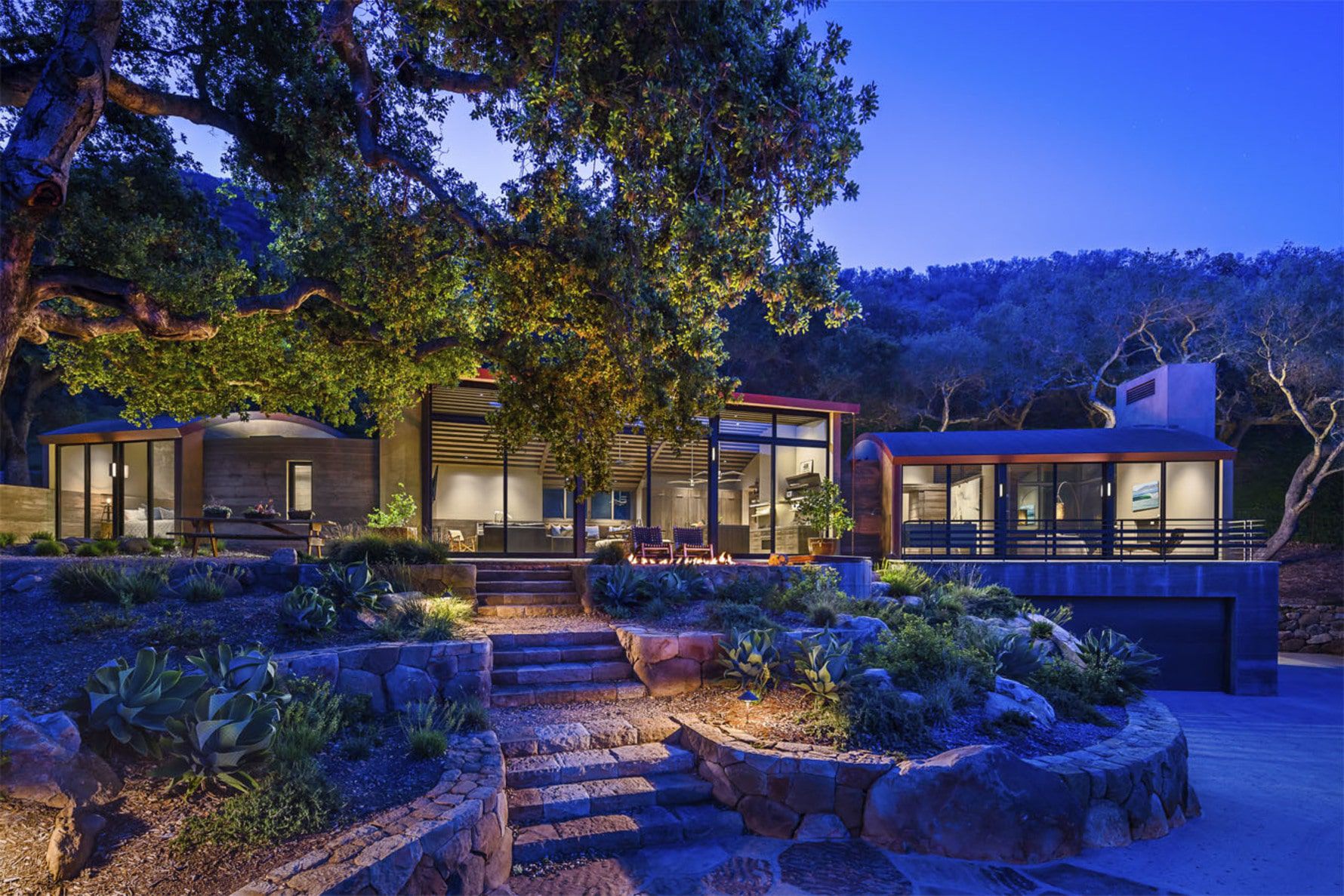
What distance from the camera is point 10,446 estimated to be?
1866 cm

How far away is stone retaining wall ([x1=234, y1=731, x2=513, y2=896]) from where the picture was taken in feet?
9.33

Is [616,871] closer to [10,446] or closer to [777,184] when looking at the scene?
[777,184]

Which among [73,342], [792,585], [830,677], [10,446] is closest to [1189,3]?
[792,585]

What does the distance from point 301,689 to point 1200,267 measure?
3420 centimetres

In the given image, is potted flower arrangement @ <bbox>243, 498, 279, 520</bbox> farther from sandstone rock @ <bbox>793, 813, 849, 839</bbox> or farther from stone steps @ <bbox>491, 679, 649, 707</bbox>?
sandstone rock @ <bbox>793, 813, 849, 839</bbox>

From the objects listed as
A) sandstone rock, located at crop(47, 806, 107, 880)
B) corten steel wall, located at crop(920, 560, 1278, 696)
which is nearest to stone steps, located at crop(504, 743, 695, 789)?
sandstone rock, located at crop(47, 806, 107, 880)

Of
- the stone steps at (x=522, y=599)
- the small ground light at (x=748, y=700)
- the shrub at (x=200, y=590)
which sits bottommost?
the small ground light at (x=748, y=700)

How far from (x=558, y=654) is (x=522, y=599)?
219cm

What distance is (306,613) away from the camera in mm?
5910

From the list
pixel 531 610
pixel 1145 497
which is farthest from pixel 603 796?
pixel 1145 497

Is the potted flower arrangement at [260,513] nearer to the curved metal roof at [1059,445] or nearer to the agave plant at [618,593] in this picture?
the agave plant at [618,593]

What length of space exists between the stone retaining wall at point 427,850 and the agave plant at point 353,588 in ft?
10.8

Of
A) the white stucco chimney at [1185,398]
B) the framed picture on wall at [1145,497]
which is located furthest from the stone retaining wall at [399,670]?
the white stucco chimney at [1185,398]

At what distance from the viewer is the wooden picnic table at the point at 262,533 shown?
9.55m
